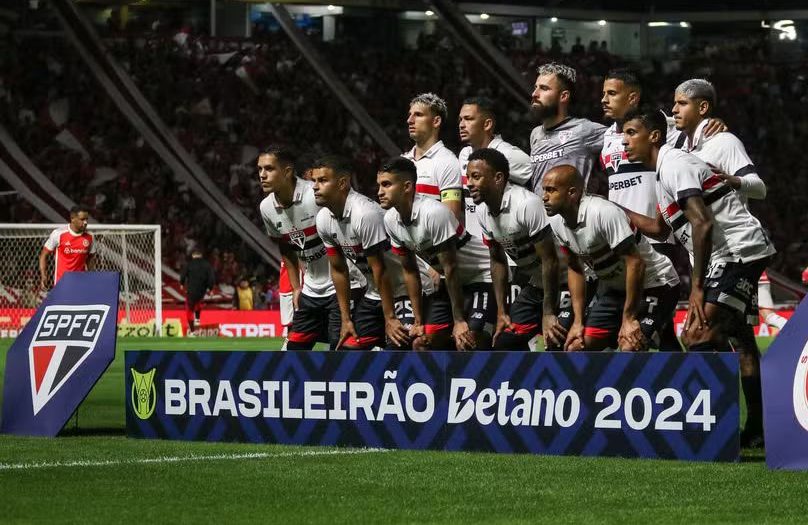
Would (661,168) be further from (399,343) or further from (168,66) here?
(168,66)

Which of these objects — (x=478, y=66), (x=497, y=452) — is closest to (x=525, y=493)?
(x=497, y=452)

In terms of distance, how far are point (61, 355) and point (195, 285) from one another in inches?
699

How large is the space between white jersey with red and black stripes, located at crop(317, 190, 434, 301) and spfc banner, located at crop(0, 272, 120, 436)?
1.46 metres

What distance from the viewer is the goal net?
86.0 feet

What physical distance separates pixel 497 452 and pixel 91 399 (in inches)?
219

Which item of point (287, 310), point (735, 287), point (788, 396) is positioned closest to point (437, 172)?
point (735, 287)

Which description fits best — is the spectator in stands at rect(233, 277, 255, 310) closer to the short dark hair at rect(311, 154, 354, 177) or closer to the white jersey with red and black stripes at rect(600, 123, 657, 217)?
the short dark hair at rect(311, 154, 354, 177)

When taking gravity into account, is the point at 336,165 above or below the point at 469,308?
above

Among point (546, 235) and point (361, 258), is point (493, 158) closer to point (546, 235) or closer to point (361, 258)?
point (546, 235)

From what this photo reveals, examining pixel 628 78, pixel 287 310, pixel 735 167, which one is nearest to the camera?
pixel 735 167

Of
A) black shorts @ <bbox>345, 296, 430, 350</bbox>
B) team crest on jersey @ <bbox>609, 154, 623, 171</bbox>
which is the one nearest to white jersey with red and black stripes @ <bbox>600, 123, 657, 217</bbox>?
team crest on jersey @ <bbox>609, 154, 623, 171</bbox>

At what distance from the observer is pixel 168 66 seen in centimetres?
3644

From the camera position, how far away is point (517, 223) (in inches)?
362

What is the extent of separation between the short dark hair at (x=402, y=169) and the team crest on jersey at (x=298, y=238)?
165 centimetres
